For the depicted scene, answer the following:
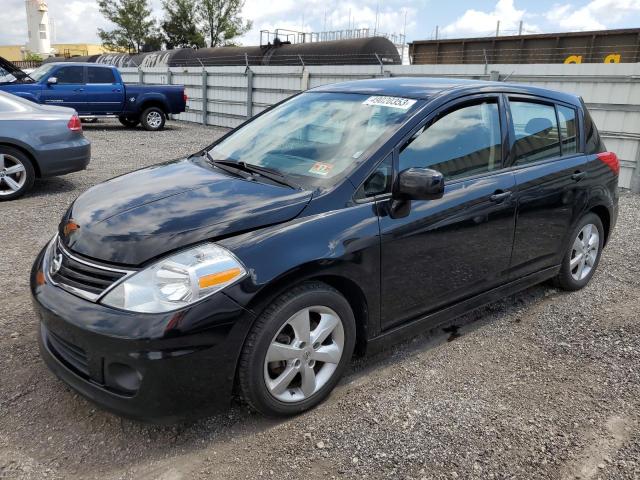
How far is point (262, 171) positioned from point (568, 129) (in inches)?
100.0

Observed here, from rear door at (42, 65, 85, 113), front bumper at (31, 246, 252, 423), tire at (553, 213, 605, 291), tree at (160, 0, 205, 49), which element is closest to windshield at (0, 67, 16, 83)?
rear door at (42, 65, 85, 113)

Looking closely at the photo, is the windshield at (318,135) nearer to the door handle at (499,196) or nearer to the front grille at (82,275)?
the door handle at (499,196)

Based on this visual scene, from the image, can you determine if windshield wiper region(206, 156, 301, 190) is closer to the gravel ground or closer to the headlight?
the headlight

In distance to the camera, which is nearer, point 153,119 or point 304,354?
point 304,354

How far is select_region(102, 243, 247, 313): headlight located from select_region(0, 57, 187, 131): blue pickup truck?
515 inches

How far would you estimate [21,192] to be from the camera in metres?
7.01

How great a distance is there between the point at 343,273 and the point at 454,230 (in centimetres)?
88

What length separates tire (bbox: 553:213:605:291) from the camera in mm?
4234

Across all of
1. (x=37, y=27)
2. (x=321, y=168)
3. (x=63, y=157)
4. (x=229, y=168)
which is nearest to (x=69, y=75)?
(x=63, y=157)

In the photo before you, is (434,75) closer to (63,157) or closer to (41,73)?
(63,157)

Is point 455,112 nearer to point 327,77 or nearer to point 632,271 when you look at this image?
point 632,271

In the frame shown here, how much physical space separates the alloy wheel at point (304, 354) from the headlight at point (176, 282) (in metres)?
0.40

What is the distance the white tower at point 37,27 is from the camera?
71.4 m

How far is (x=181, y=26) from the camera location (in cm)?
5175
